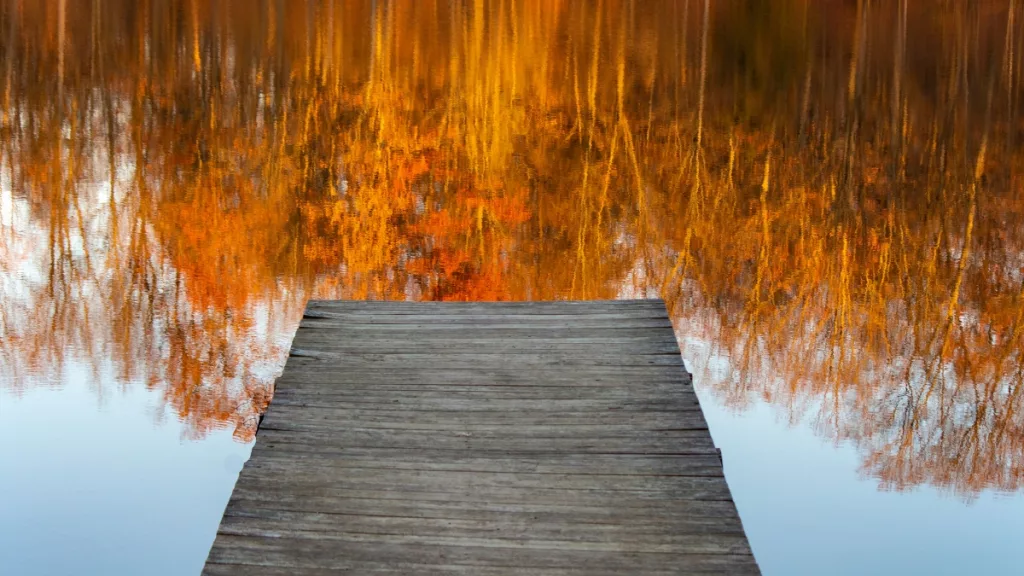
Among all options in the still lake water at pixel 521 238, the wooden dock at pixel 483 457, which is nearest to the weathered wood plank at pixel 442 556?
the wooden dock at pixel 483 457

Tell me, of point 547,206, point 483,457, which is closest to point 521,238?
point 547,206

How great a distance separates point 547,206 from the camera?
948 centimetres

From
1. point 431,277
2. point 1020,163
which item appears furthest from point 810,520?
point 1020,163

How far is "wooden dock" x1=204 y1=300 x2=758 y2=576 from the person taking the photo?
289cm

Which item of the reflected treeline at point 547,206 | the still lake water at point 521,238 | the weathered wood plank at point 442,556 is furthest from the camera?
the reflected treeline at point 547,206

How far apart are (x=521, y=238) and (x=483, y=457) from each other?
5.49m

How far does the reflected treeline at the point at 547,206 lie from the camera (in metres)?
6.20

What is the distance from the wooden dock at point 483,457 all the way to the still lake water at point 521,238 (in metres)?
1.01

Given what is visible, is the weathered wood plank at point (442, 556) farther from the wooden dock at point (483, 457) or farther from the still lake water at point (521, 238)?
the still lake water at point (521, 238)

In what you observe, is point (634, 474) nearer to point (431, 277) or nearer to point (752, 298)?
point (752, 298)

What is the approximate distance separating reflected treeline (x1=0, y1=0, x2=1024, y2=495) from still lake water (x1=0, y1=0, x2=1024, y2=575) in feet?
0.11

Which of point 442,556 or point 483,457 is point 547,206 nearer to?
point 483,457

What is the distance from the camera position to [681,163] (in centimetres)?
1074

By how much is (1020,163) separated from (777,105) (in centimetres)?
312
